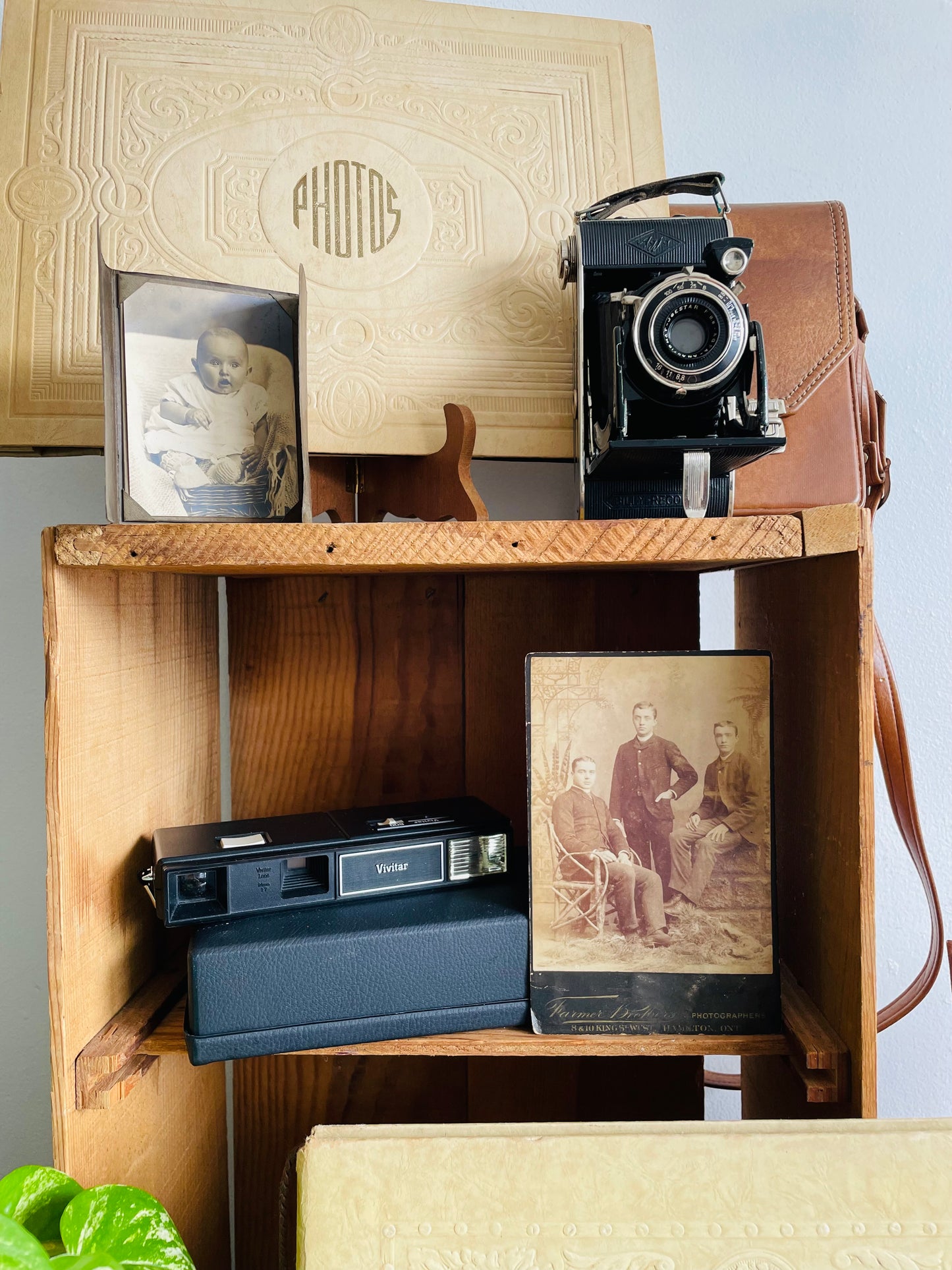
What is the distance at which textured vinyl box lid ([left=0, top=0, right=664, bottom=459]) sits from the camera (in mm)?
818

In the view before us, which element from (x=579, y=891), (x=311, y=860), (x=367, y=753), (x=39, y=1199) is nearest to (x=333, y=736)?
(x=367, y=753)

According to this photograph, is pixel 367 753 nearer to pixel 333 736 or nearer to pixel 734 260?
pixel 333 736

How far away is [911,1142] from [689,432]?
1.80 ft

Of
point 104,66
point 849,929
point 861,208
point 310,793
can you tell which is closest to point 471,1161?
point 849,929

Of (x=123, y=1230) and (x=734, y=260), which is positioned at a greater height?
(x=734, y=260)

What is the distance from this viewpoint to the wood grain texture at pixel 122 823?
63 cm

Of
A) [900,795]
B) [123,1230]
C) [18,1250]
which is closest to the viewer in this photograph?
[18,1250]

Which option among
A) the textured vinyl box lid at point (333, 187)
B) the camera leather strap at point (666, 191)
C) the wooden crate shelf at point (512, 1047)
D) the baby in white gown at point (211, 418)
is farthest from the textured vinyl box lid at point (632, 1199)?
the camera leather strap at point (666, 191)

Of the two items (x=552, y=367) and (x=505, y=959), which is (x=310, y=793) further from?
(x=552, y=367)

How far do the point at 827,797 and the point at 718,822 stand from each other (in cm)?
10

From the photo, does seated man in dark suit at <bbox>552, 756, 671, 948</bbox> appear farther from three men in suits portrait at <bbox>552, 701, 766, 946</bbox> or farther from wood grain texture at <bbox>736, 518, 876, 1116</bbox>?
wood grain texture at <bbox>736, 518, 876, 1116</bbox>

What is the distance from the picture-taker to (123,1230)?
0.58 meters

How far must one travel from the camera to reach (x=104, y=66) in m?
0.84

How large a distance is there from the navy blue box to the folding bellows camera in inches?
0.8
